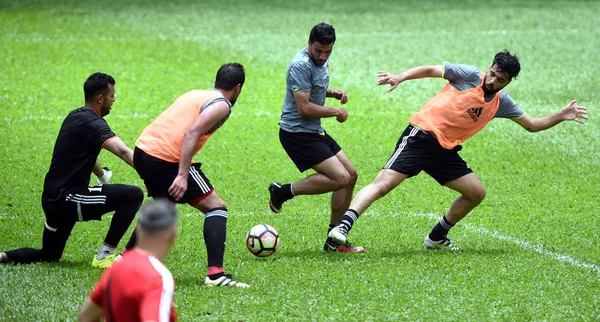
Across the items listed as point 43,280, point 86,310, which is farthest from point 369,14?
point 86,310

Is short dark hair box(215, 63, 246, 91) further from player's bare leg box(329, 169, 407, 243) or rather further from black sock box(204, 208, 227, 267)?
player's bare leg box(329, 169, 407, 243)

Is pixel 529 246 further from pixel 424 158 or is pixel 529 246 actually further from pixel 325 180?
pixel 325 180

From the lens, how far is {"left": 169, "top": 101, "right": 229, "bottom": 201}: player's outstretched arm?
750 cm

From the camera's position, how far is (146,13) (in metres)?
22.3

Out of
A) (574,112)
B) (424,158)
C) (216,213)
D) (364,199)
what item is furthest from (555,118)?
(216,213)

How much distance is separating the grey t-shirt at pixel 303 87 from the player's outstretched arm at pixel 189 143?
149cm

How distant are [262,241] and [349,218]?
837mm

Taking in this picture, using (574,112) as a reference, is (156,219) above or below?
above

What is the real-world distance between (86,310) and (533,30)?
18.0m

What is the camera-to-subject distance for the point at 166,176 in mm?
7824

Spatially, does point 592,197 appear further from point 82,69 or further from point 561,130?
point 82,69

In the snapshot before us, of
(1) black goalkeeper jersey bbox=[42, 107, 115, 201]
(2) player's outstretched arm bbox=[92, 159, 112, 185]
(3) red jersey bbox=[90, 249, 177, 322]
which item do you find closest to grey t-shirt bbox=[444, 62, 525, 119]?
(1) black goalkeeper jersey bbox=[42, 107, 115, 201]

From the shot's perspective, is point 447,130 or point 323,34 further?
point 447,130

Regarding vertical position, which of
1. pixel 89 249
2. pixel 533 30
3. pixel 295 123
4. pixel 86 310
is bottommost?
pixel 533 30
